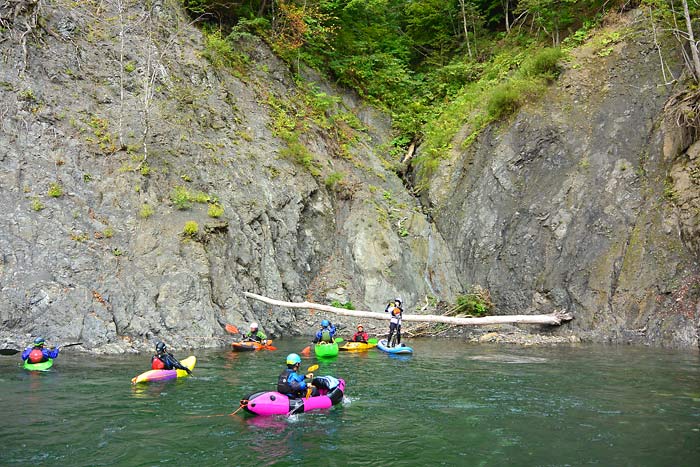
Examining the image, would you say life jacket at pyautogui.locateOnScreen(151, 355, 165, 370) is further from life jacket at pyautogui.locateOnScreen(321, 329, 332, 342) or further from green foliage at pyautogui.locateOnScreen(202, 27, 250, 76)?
green foliage at pyautogui.locateOnScreen(202, 27, 250, 76)

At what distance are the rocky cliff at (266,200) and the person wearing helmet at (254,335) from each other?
2.92 ft

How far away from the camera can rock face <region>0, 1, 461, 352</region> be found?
16391 mm

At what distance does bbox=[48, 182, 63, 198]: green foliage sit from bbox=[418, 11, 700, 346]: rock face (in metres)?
15.5

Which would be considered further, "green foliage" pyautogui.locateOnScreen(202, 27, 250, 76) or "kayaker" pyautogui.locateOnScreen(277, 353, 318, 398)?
"green foliage" pyautogui.locateOnScreen(202, 27, 250, 76)

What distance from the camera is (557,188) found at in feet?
73.4

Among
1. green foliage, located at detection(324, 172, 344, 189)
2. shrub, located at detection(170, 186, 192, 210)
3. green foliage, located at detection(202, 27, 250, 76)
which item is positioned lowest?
shrub, located at detection(170, 186, 192, 210)

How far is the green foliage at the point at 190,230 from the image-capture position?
1855cm

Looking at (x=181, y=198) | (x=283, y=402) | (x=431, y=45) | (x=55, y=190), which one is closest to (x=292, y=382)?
(x=283, y=402)

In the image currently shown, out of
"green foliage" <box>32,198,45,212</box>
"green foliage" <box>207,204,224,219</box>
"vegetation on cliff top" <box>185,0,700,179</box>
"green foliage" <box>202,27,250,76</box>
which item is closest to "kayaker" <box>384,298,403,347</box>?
"green foliage" <box>207,204,224,219</box>

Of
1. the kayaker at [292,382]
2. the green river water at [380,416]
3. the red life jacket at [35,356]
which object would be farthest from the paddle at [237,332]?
the kayaker at [292,382]

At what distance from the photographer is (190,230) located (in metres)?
18.5

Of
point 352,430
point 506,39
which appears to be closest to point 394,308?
point 352,430

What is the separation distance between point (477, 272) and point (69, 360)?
15.5m

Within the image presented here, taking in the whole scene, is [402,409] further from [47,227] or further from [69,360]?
[47,227]
